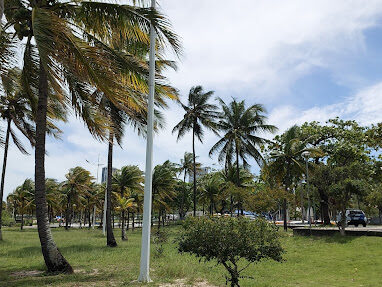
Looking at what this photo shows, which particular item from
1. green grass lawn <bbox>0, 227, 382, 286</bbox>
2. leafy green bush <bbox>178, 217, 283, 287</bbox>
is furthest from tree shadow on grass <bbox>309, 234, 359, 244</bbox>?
leafy green bush <bbox>178, 217, 283, 287</bbox>

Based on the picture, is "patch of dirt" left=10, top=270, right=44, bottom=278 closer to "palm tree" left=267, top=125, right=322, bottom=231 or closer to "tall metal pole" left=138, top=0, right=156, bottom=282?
"tall metal pole" left=138, top=0, right=156, bottom=282

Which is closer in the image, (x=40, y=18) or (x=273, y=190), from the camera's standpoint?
(x=40, y=18)

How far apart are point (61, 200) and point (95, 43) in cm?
5035

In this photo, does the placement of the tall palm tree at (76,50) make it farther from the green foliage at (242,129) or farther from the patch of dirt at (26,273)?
the green foliage at (242,129)

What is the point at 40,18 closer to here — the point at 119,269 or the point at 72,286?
the point at 72,286

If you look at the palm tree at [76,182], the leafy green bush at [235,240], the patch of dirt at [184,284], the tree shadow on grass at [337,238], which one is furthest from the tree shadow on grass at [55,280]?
the palm tree at [76,182]

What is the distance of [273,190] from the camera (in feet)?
98.2

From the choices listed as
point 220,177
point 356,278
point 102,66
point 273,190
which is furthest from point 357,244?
point 220,177

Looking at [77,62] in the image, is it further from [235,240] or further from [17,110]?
[17,110]

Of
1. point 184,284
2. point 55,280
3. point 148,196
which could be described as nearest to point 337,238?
point 184,284

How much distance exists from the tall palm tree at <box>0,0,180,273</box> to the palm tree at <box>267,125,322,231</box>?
2139cm

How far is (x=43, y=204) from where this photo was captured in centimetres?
983

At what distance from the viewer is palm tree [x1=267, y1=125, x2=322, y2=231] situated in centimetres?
2980

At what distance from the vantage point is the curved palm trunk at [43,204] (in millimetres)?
9805
